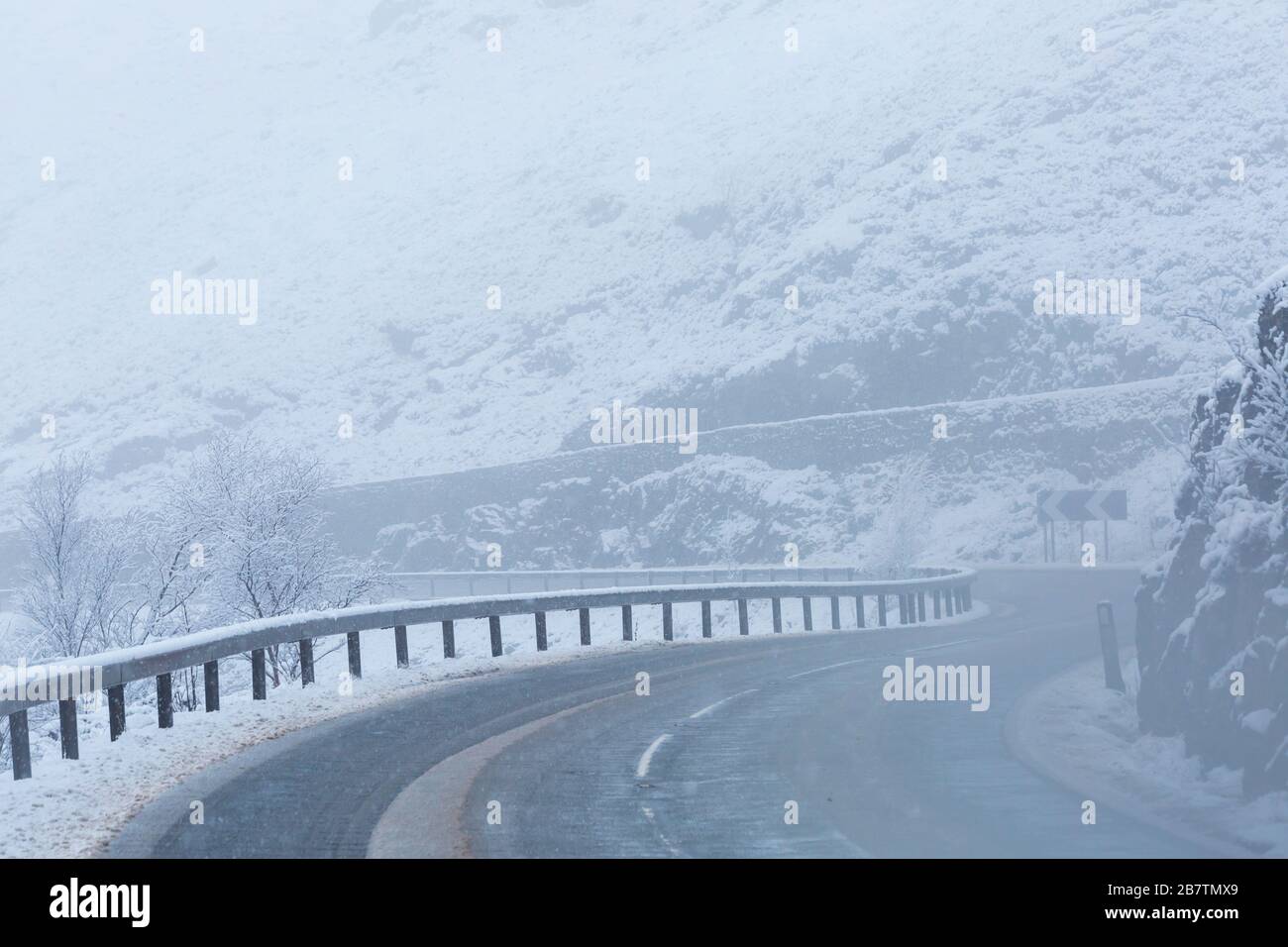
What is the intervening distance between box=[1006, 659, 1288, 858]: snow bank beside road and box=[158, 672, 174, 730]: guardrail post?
26.5 feet

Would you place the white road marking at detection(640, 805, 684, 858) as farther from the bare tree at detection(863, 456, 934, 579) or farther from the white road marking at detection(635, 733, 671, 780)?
the bare tree at detection(863, 456, 934, 579)

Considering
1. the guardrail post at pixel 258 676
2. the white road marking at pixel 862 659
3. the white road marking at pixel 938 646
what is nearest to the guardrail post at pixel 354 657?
the guardrail post at pixel 258 676

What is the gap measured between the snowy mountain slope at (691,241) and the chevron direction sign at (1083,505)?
23417 millimetres

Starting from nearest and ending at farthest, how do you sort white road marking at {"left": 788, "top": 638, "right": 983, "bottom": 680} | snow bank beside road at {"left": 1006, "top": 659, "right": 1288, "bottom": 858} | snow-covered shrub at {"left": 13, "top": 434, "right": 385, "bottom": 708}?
snow bank beside road at {"left": 1006, "top": 659, "right": 1288, "bottom": 858} → white road marking at {"left": 788, "top": 638, "right": 983, "bottom": 680} → snow-covered shrub at {"left": 13, "top": 434, "right": 385, "bottom": 708}

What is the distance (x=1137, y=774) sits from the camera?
1268 centimetres

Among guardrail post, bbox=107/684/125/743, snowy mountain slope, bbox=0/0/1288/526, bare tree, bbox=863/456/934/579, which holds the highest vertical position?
snowy mountain slope, bbox=0/0/1288/526

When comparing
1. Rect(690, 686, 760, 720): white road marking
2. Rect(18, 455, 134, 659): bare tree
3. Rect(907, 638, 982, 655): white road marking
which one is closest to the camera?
Rect(690, 686, 760, 720): white road marking

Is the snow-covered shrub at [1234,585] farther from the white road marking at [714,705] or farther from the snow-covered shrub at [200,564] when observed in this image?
the snow-covered shrub at [200,564]

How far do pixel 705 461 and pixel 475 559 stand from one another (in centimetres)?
1486

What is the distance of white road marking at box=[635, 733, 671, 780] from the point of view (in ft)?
40.3

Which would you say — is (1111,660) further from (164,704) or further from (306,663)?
(164,704)

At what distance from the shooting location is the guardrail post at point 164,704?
15.3 meters

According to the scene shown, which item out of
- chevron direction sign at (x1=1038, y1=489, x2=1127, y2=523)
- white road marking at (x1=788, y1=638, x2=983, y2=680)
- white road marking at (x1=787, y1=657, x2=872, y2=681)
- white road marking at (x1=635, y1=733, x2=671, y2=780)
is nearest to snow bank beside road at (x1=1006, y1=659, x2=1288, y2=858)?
white road marking at (x1=635, y1=733, x2=671, y2=780)

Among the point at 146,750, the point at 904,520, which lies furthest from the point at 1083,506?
the point at 146,750
